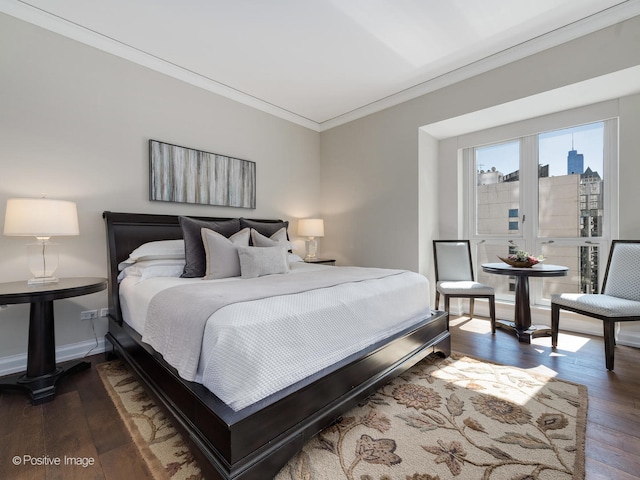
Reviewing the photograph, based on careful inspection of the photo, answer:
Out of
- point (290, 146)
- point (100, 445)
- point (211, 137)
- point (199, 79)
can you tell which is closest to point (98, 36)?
point (199, 79)

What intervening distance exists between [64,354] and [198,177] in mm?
1989

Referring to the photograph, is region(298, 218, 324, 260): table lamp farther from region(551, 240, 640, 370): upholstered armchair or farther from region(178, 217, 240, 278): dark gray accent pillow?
region(551, 240, 640, 370): upholstered armchair

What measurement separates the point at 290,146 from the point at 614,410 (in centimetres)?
407

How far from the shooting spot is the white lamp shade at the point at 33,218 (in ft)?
6.46

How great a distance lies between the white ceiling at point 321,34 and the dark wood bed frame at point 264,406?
2.46 m

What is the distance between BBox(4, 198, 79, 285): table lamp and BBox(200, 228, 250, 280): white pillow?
0.92m

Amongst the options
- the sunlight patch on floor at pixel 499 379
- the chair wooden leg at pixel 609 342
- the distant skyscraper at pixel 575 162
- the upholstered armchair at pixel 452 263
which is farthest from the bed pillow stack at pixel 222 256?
the distant skyscraper at pixel 575 162

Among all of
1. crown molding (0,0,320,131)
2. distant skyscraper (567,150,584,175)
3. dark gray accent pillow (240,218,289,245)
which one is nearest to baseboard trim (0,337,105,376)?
dark gray accent pillow (240,218,289,245)

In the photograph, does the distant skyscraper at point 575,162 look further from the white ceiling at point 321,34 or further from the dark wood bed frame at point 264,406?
the dark wood bed frame at point 264,406

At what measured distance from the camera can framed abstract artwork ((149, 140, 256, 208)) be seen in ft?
9.84

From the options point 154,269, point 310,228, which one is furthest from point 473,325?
point 154,269

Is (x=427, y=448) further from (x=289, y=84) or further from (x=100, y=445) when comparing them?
(x=289, y=84)

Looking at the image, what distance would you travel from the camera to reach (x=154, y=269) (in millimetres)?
2422

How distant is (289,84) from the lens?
3475 mm
